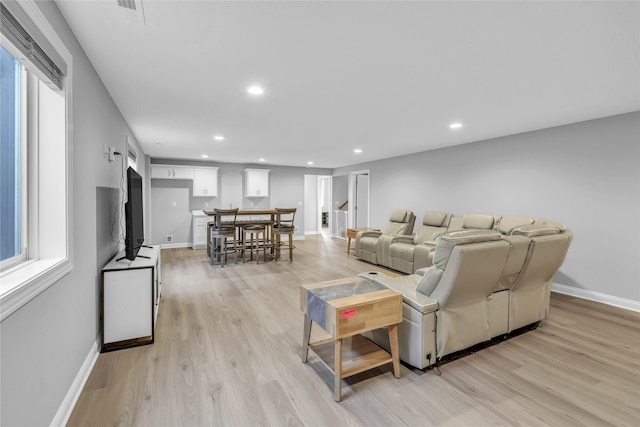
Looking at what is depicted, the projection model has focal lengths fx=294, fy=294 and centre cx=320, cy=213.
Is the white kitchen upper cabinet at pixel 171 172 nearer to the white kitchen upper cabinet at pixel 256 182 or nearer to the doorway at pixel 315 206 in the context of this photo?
the white kitchen upper cabinet at pixel 256 182

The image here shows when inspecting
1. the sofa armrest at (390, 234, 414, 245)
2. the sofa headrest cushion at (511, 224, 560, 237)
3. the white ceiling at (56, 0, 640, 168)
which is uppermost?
the white ceiling at (56, 0, 640, 168)

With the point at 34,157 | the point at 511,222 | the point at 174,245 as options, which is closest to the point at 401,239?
the point at 511,222

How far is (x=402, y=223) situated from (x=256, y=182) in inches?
173

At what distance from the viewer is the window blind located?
1.17 m

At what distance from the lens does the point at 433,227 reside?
5.77 metres

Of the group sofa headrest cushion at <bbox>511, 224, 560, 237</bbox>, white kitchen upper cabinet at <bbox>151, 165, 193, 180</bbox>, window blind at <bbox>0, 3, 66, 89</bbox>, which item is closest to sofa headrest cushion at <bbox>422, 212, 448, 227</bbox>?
sofa headrest cushion at <bbox>511, 224, 560, 237</bbox>

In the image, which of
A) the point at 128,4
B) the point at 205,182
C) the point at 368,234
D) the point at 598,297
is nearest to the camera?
the point at 128,4

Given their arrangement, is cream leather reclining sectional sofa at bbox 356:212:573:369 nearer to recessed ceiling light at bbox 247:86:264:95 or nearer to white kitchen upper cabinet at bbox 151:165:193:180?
recessed ceiling light at bbox 247:86:264:95

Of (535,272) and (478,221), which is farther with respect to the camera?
(478,221)

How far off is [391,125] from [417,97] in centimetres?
114

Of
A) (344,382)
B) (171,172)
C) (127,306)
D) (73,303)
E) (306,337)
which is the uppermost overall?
(171,172)

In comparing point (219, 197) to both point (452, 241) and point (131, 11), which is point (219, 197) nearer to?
point (131, 11)

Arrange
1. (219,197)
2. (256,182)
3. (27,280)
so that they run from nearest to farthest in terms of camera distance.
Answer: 1. (27,280)
2. (219,197)
3. (256,182)

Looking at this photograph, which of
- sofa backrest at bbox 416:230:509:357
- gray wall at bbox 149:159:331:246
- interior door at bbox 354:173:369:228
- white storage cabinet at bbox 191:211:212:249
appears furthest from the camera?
interior door at bbox 354:173:369:228
